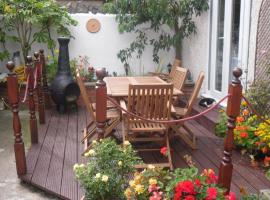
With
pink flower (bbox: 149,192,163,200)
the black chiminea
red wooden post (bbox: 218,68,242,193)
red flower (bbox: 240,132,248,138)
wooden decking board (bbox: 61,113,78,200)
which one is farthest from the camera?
the black chiminea

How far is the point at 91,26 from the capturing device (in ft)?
23.8

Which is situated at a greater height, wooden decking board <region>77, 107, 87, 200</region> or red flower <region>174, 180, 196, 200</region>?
red flower <region>174, 180, 196, 200</region>

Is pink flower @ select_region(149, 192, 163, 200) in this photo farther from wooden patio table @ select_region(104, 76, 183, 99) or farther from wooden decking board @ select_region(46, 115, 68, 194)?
wooden patio table @ select_region(104, 76, 183, 99)

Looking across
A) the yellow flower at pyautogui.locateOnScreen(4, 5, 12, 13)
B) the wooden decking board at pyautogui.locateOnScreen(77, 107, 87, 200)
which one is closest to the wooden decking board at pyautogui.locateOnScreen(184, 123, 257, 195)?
the wooden decking board at pyautogui.locateOnScreen(77, 107, 87, 200)

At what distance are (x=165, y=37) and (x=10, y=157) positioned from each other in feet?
13.5

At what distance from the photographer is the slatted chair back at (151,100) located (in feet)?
11.5

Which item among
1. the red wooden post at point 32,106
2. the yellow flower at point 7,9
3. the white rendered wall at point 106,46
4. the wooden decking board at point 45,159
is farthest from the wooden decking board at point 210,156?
the yellow flower at point 7,9

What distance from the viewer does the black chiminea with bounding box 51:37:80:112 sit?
5.73 m

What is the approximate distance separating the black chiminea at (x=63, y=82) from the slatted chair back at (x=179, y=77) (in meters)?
1.88

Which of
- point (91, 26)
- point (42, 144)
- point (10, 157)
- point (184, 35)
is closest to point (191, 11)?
point (184, 35)

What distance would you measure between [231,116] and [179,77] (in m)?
2.25

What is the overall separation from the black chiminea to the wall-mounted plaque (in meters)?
1.59

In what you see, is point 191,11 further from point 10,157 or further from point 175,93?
point 10,157

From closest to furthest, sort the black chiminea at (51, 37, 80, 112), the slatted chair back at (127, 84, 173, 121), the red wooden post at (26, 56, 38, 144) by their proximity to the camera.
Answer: the slatted chair back at (127, 84, 173, 121) → the red wooden post at (26, 56, 38, 144) → the black chiminea at (51, 37, 80, 112)
